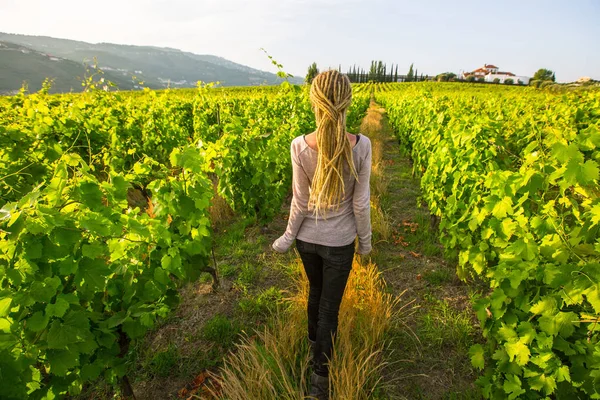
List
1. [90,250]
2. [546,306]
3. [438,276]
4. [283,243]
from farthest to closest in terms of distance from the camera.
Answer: [438,276] → [283,243] → [546,306] → [90,250]

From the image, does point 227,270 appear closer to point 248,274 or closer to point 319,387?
point 248,274

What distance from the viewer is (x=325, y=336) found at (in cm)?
226

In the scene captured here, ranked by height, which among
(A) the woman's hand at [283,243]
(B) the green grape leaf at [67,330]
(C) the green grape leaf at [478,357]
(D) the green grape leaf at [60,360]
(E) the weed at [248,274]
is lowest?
(E) the weed at [248,274]

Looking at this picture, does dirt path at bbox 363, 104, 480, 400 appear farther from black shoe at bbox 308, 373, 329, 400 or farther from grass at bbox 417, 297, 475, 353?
black shoe at bbox 308, 373, 329, 400

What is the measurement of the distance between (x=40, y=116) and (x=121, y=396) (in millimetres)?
3849

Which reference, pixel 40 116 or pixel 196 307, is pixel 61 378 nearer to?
pixel 196 307

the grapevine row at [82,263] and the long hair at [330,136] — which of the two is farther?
the long hair at [330,136]

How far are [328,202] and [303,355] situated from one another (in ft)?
4.78

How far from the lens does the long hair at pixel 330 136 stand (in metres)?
1.71

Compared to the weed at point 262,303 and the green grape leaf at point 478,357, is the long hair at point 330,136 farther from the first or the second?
the weed at point 262,303

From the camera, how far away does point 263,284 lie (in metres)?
3.74

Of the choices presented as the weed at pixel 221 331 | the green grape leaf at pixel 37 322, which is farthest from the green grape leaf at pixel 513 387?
the green grape leaf at pixel 37 322

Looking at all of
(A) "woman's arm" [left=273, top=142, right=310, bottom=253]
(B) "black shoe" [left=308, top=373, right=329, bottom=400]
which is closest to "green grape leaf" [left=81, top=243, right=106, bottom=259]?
(A) "woman's arm" [left=273, top=142, right=310, bottom=253]

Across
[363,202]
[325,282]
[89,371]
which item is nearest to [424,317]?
[325,282]
